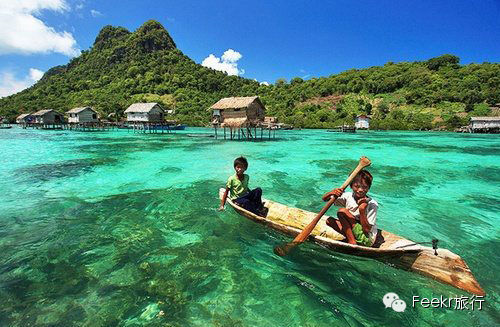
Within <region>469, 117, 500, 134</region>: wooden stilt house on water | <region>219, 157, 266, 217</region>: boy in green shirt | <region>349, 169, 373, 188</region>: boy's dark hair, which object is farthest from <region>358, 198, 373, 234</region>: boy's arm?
<region>469, 117, 500, 134</region>: wooden stilt house on water

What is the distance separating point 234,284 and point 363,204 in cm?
256

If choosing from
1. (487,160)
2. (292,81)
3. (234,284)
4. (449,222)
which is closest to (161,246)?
(234,284)

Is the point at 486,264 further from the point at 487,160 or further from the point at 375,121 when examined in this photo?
the point at 375,121

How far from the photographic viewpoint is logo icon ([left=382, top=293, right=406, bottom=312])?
3.95 metres

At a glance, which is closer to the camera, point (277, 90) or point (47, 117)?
point (47, 117)

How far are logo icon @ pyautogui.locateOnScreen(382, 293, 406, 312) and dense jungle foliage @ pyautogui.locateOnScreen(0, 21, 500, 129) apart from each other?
63.7 metres

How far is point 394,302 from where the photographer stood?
4.07 m

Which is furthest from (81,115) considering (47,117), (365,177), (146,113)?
(365,177)

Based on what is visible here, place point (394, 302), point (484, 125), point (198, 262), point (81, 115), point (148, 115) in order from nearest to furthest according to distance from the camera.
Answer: point (394, 302) → point (198, 262) → point (484, 125) → point (148, 115) → point (81, 115)

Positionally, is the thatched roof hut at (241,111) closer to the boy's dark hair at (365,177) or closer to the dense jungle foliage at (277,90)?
the boy's dark hair at (365,177)

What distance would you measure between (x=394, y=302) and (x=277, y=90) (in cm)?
10020

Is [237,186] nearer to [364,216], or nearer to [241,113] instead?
[364,216]

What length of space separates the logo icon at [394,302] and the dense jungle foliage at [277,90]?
6370cm

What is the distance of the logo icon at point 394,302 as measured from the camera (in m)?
3.95
